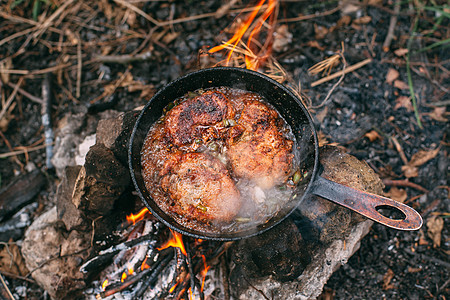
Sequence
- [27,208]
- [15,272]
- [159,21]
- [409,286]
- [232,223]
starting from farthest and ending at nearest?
[159,21]
[27,208]
[15,272]
[409,286]
[232,223]

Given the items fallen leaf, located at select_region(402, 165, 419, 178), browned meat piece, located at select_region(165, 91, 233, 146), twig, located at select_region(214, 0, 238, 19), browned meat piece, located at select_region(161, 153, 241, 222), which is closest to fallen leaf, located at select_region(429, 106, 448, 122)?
fallen leaf, located at select_region(402, 165, 419, 178)

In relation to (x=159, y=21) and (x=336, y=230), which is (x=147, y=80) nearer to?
(x=159, y=21)

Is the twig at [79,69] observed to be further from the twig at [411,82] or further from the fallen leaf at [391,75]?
the twig at [411,82]

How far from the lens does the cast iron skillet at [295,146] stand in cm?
239

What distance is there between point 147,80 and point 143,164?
1.62m

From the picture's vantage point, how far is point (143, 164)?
290 cm

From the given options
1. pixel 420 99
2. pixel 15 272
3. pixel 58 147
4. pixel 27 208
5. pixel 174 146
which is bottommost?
pixel 15 272

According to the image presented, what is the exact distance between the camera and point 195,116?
2.84 meters

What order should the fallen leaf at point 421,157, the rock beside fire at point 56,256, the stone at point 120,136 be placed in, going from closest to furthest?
the stone at point 120,136 < the rock beside fire at point 56,256 < the fallen leaf at point 421,157

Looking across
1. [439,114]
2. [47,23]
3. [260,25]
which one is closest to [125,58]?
[47,23]

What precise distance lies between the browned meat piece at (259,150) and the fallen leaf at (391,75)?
183 centimetres

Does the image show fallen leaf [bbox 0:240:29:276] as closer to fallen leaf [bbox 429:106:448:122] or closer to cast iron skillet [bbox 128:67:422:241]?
cast iron skillet [bbox 128:67:422:241]

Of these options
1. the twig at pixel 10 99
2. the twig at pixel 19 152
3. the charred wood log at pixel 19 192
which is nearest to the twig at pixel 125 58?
the twig at pixel 10 99

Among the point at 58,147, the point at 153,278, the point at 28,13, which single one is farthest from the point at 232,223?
the point at 28,13
